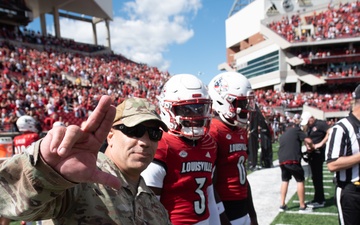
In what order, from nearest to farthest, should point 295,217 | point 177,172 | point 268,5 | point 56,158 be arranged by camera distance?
point 56,158, point 177,172, point 295,217, point 268,5

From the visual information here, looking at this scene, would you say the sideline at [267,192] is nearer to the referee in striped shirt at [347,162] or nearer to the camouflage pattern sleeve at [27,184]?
the referee in striped shirt at [347,162]

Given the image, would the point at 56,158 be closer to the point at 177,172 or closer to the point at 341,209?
the point at 177,172

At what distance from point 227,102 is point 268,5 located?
1828 inches

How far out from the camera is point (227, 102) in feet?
10.4

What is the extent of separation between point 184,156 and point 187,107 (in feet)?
1.33

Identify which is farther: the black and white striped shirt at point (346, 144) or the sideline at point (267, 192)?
the sideline at point (267, 192)

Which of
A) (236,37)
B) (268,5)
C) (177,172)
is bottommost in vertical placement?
(177,172)

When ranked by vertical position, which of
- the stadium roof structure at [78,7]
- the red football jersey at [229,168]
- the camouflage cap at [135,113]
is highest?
the stadium roof structure at [78,7]

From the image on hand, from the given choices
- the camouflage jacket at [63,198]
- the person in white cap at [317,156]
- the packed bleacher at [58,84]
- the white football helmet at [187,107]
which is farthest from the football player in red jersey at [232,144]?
the packed bleacher at [58,84]

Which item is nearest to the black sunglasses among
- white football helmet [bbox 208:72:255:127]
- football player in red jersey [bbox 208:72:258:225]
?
football player in red jersey [bbox 208:72:258:225]

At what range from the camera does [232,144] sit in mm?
2939

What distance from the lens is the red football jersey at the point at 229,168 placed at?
9.45 ft

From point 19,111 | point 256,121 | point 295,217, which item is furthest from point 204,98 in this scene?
point 19,111

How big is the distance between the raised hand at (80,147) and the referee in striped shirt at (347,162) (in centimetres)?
249
